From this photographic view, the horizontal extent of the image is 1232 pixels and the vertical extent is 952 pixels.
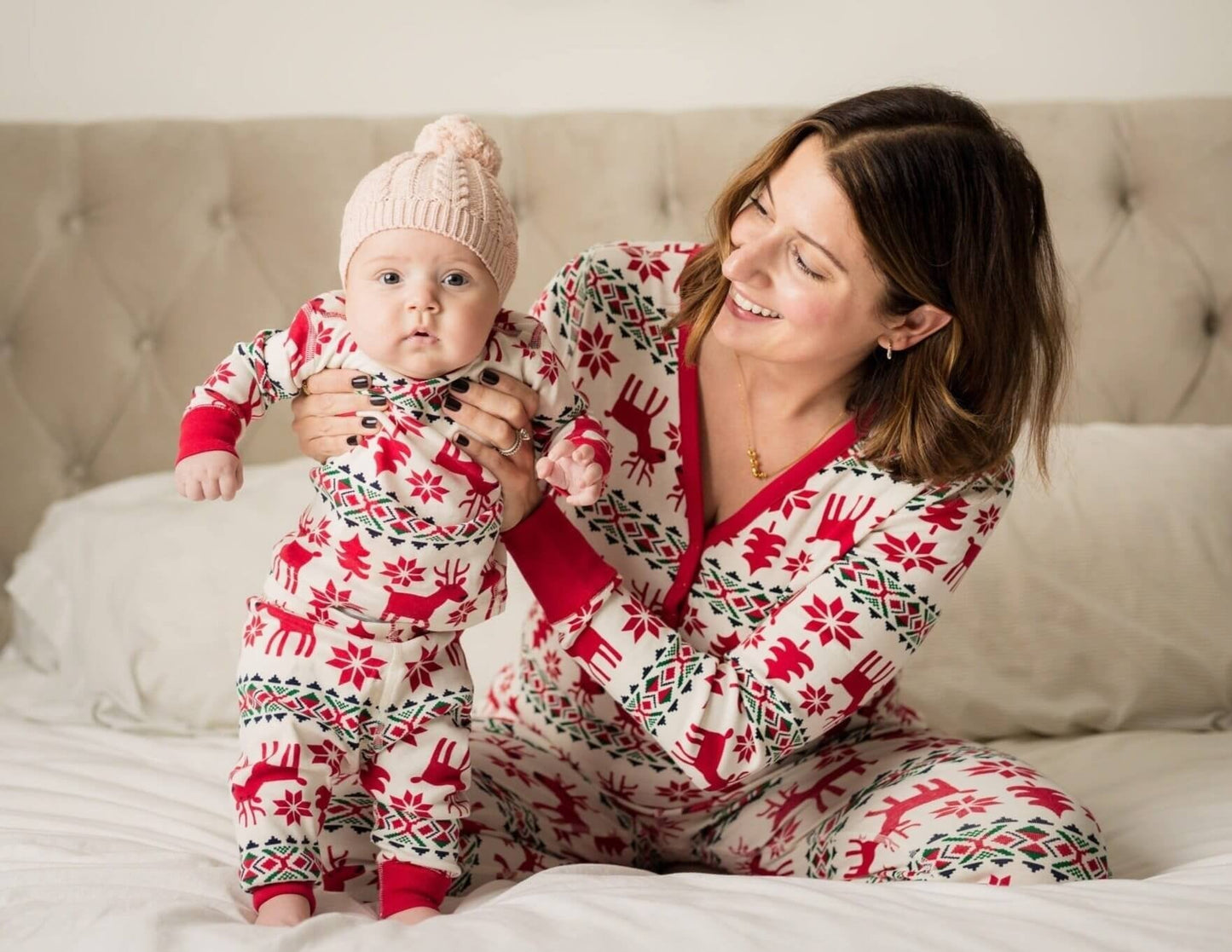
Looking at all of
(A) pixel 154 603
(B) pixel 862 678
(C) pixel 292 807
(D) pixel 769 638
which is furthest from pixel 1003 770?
(A) pixel 154 603

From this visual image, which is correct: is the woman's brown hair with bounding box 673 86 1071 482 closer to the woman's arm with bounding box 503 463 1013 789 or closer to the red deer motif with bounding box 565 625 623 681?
the woman's arm with bounding box 503 463 1013 789

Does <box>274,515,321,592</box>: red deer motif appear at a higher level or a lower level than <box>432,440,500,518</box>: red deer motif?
lower

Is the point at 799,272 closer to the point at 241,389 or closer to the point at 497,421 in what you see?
the point at 497,421

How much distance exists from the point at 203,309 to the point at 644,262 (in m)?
0.98

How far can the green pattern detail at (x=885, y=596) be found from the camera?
4.32ft

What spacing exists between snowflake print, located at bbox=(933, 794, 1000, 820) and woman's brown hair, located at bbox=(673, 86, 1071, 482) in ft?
1.13

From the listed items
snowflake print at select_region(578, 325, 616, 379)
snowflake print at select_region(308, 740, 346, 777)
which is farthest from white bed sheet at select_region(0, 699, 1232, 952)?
snowflake print at select_region(578, 325, 616, 379)

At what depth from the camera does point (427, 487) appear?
3.67ft

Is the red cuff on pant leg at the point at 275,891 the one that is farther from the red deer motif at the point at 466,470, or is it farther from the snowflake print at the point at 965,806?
the snowflake print at the point at 965,806

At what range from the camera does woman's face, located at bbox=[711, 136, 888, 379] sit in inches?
49.4

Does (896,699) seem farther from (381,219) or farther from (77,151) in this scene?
(77,151)

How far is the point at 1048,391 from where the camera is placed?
4.61 feet

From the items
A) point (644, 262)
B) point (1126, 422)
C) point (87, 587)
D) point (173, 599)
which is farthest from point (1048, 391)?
point (87, 587)

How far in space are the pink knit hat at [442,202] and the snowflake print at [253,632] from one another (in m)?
0.34
